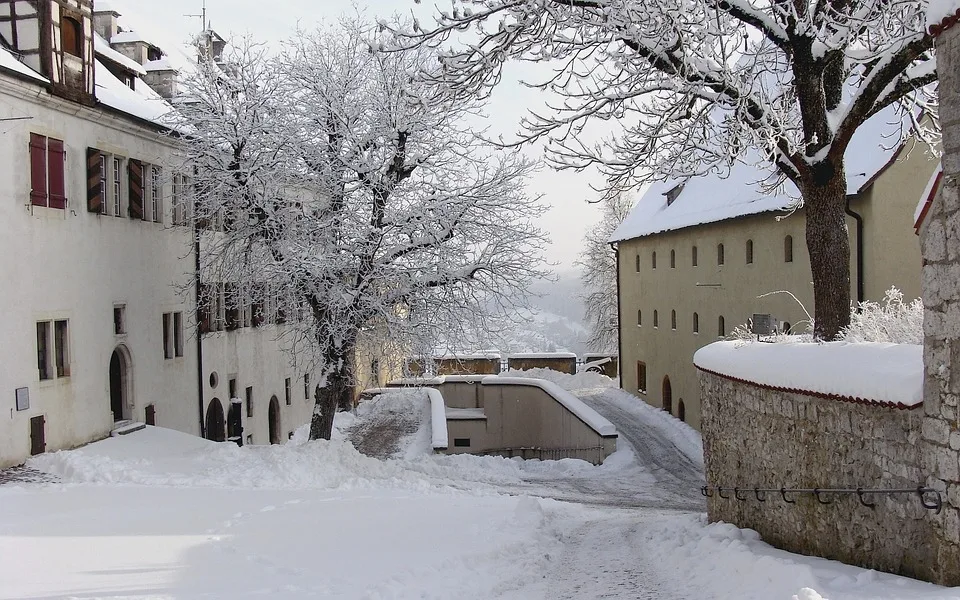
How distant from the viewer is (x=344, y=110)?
18.5 m

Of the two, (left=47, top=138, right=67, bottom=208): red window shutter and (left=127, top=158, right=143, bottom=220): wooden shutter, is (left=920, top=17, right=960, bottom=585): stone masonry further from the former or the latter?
(left=127, top=158, right=143, bottom=220): wooden shutter

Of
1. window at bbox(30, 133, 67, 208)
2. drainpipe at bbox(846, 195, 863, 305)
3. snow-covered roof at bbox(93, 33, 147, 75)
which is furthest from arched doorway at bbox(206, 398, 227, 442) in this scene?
drainpipe at bbox(846, 195, 863, 305)

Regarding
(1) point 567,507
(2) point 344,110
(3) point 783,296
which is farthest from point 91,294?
(3) point 783,296

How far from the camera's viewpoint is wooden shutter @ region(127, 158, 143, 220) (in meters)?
19.6

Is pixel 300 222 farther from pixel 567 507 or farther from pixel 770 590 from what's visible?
pixel 770 590

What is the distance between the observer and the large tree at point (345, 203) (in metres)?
18.0

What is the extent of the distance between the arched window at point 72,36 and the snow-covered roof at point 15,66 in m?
1.38

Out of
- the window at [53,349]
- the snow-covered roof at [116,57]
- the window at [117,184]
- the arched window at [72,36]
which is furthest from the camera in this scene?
the snow-covered roof at [116,57]

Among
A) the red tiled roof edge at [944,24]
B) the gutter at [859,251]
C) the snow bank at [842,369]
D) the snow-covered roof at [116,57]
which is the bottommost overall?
the snow bank at [842,369]

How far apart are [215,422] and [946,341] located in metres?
22.6

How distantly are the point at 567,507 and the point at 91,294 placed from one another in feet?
35.8

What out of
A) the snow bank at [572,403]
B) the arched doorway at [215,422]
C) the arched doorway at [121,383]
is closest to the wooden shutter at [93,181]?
the arched doorway at [121,383]

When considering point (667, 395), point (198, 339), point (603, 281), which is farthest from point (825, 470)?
point (603, 281)

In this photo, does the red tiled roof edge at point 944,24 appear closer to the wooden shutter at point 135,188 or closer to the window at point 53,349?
the window at point 53,349
